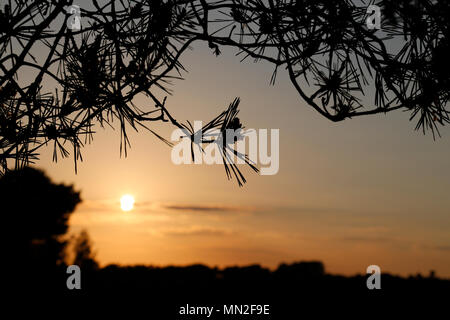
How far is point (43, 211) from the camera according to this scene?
12.8 m

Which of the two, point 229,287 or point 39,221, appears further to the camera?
point 39,221

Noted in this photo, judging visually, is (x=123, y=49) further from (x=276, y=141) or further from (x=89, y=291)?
(x=89, y=291)

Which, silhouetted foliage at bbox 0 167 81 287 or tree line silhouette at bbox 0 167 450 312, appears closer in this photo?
tree line silhouette at bbox 0 167 450 312

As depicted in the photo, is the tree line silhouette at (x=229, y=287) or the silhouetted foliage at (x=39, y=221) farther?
the silhouetted foliage at (x=39, y=221)

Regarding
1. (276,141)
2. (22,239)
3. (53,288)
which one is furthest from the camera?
(22,239)

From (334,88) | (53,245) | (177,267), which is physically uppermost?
(334,88)

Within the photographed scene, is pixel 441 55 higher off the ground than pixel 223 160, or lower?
higher

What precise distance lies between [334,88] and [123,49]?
A: 32.4 inches

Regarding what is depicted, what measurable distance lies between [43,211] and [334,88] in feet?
39.5
